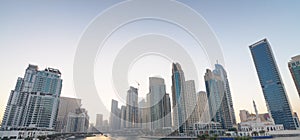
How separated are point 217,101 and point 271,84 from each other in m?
18.4

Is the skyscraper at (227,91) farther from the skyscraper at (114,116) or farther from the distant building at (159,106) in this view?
the skyscraper at (114,116)

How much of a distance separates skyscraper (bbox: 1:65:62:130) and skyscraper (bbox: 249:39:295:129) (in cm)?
6314

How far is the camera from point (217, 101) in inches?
2490

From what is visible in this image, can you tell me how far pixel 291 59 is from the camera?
54031 millimetres

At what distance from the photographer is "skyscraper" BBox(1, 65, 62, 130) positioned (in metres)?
38.5

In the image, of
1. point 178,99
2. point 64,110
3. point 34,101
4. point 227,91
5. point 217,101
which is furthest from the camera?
point 64,110

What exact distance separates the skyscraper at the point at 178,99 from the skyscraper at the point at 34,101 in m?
35.3

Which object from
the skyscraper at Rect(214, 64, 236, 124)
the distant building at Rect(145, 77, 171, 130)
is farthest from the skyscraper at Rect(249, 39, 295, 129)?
the distant building at Rect(145, 77, 171, 130)

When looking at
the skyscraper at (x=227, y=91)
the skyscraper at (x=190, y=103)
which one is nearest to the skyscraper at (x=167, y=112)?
the skyscraper at (x=190, y=103)

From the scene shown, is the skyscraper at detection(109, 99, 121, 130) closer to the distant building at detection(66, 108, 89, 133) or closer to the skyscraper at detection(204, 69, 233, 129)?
the distant building at detection(66, 108, 89, 133)

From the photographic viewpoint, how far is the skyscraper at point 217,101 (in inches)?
2331

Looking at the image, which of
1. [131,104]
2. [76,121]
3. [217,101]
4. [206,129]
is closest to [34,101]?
[131,104]

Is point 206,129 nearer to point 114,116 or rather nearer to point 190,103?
point 190,103

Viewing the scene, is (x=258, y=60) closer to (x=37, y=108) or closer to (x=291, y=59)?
(x=291, y=59)
